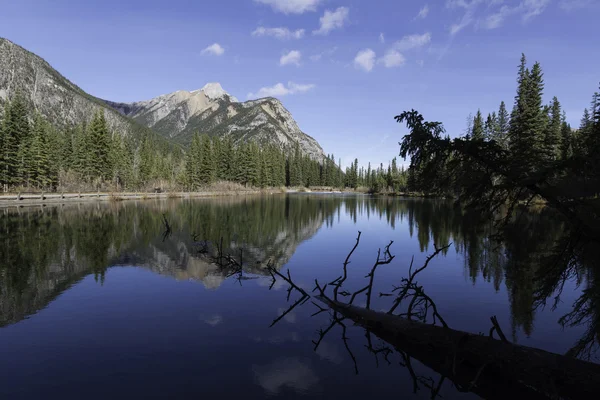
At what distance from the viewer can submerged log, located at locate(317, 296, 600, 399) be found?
643cm

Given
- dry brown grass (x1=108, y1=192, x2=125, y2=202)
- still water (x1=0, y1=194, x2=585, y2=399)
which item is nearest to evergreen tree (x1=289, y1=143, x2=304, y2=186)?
dry brown grass (x1=108, y1=192, x2=125, y2=202)

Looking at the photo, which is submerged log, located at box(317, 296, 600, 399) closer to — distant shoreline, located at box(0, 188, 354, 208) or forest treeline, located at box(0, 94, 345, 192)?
distant shoreline, located at box(0, 188, 354, 208)

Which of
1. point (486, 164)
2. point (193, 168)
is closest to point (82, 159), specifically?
point (193, 168)

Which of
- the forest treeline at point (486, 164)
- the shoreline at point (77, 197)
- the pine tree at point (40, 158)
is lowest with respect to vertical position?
the shoreline at point (77, 197)

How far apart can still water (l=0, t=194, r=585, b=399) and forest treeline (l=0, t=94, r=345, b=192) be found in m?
45.4

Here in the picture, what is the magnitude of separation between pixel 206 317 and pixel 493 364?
8.13m

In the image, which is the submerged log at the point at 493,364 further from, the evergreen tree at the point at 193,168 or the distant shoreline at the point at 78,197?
the evergreen tree at the point at 193,168

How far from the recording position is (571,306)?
12984 mm

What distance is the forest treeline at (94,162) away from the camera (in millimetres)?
58312

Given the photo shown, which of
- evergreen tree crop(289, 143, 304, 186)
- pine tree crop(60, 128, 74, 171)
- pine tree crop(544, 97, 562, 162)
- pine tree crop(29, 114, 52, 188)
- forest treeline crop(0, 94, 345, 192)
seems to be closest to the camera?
pine tree crop(544, 97, 562, 162)

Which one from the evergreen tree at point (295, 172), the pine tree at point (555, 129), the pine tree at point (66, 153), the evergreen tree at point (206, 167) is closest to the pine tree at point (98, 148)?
the pine tree at point (66, 153)

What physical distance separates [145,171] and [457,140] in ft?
313

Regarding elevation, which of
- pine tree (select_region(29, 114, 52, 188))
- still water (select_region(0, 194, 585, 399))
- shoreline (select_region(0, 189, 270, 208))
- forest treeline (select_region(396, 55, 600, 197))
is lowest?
still water (select_region(0, 194, 585, 399))

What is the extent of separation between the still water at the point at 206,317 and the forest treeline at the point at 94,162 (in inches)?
1788
